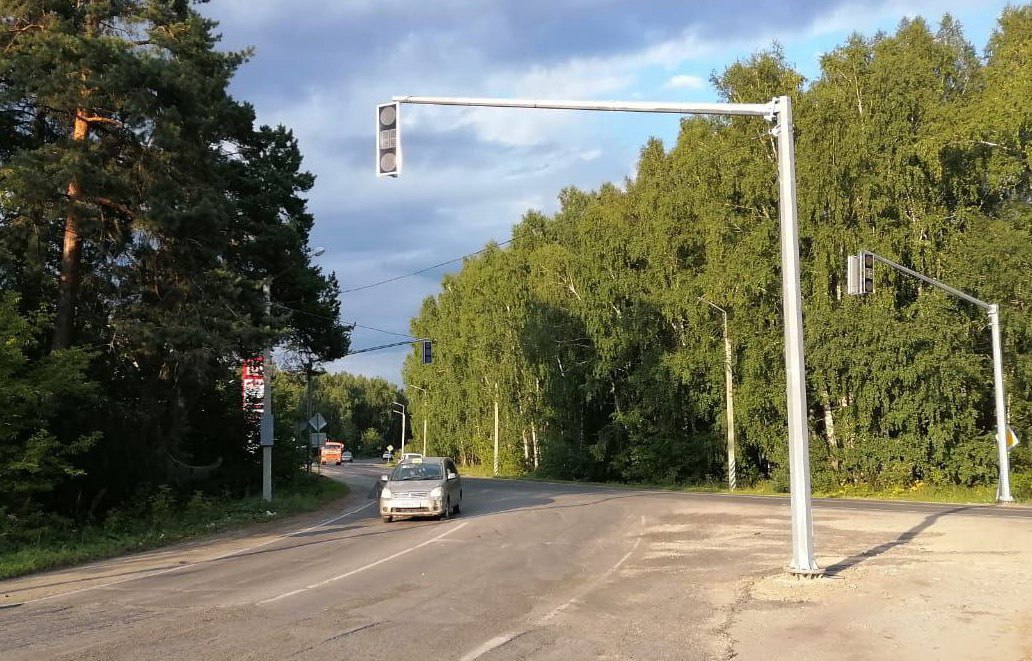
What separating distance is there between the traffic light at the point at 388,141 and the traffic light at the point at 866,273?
1026cm

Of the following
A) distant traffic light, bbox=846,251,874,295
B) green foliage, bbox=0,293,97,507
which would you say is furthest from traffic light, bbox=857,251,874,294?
green foliage, bbox=0,293,97,507

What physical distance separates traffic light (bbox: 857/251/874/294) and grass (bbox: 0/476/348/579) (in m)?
16.3

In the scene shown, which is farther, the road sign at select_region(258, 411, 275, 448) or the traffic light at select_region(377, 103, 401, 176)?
the road sign at select_region(258, 411, 275, 448)

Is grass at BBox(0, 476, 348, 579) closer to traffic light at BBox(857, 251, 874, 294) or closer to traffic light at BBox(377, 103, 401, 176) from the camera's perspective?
traffic light at BBox(377, 103, 401, 176)

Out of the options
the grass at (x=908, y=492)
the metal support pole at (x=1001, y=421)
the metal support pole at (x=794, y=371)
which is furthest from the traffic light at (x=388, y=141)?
the grass at (x=908, y=492)

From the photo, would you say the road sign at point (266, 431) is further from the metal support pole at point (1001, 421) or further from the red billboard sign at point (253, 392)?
the metal support pole at point (1001, 421)

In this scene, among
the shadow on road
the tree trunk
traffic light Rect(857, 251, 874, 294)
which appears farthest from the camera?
the tree trunk

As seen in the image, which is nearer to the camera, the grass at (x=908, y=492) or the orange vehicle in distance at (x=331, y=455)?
the grass at (x=908, y=492)

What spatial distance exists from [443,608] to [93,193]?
Result: 15860 mm

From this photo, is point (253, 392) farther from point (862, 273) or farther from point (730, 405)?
point (862, 273)

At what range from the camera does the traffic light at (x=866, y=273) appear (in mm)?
16500

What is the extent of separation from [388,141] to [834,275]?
102 feet

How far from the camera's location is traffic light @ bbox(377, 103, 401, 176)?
10836 mm

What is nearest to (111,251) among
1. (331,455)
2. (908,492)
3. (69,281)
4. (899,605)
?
(69,281)
